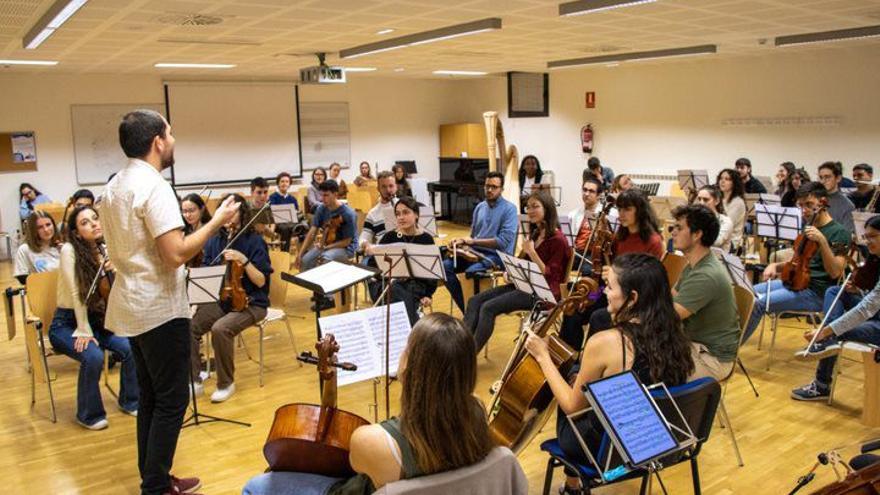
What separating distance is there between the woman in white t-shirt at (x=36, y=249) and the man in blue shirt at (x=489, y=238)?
3.12 metres

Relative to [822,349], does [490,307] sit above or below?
above

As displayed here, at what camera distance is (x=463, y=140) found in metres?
14.6

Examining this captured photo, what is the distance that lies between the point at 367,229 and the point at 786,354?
375 cm

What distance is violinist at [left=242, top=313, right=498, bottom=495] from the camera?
1818mm

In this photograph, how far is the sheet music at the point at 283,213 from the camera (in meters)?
8.69

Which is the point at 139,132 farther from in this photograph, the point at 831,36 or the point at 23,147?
the point at 23,147

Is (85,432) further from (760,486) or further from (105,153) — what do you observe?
(105,153)

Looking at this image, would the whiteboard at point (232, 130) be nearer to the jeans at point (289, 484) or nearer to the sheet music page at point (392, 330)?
the sheet music page at point (392, 330)

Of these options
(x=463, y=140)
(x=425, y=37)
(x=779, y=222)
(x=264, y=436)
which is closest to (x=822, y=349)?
(x=779, y=222)

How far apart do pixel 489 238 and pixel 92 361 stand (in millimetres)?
3258

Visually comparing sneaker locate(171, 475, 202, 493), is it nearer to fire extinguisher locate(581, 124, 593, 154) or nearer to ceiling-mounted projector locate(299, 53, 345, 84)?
ceiling-mounted projector locate(299, 53, 345, 84)

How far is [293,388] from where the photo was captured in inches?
197

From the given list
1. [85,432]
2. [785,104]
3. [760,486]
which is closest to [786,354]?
[760,486]

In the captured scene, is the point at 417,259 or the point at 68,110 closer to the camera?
the point at 417,259
